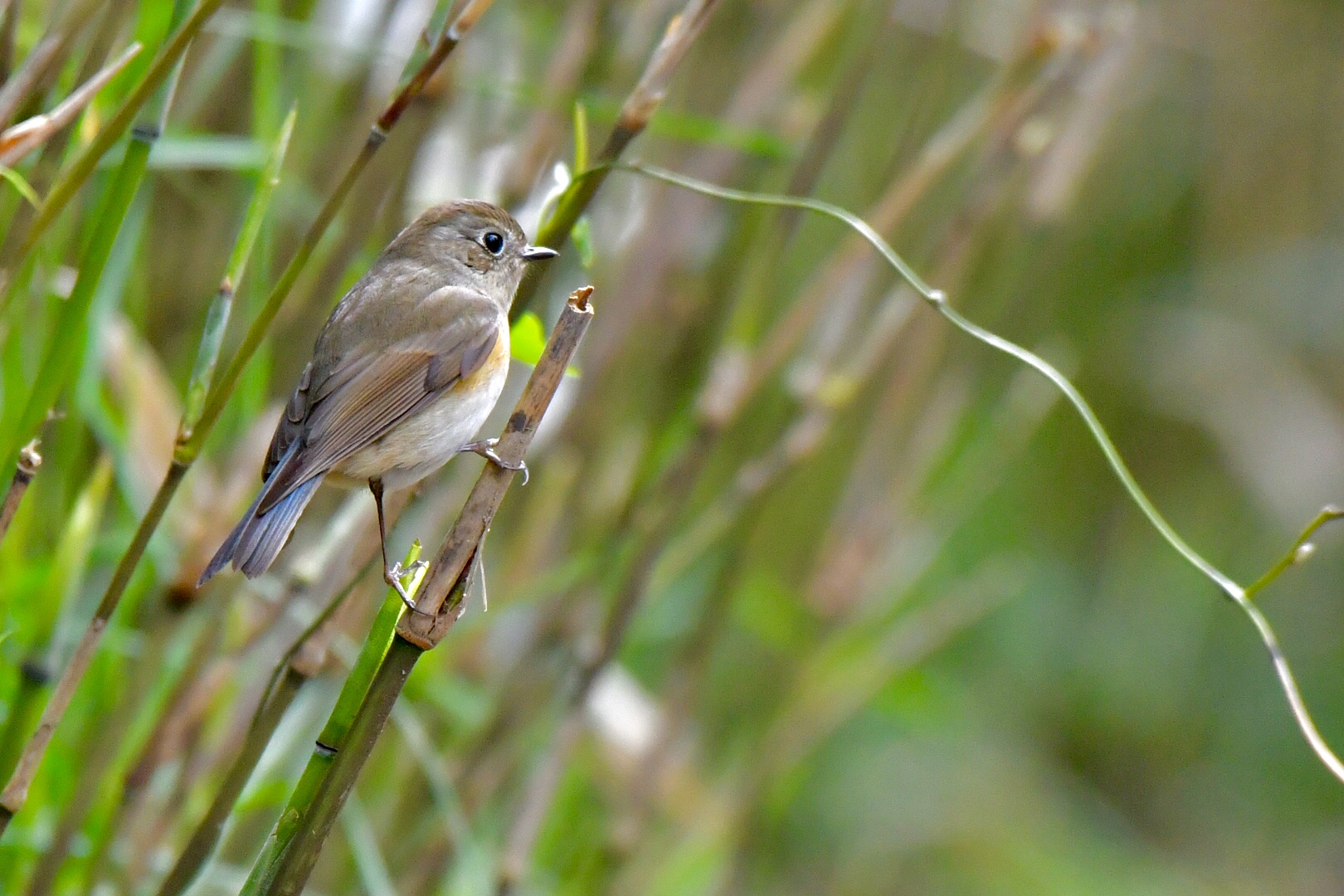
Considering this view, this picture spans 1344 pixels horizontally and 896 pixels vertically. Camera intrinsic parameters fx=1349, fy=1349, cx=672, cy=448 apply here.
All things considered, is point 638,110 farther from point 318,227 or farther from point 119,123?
point 119,123

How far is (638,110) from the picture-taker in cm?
126

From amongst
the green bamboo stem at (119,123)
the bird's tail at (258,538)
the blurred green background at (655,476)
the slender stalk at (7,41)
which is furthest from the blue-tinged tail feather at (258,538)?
the slender stalk at (7,41)

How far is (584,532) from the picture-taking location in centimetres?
256

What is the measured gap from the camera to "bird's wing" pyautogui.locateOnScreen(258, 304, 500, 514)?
1591mm

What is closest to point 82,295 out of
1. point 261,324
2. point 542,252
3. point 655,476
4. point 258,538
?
point 261,324

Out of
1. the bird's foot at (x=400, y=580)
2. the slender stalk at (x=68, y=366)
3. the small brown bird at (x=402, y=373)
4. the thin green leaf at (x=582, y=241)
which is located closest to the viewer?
the bird's foot at (x=400, y=580)

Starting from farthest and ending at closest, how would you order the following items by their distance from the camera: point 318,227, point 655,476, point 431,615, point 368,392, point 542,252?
point 655,476
point 368,392
point 542,252
point 318,227
point 431,615

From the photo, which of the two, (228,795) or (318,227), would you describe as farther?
(228,795)

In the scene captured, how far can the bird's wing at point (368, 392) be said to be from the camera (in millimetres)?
1591

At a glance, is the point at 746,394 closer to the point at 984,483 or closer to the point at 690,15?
Result: the point at 690,15

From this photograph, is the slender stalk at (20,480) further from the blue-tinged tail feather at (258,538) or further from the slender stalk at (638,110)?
the slender stalk at (638,110)

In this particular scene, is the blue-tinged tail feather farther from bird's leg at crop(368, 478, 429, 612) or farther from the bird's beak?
the bird's beak

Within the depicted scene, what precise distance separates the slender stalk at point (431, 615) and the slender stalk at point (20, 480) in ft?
1.13

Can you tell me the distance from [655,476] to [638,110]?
93 cm
